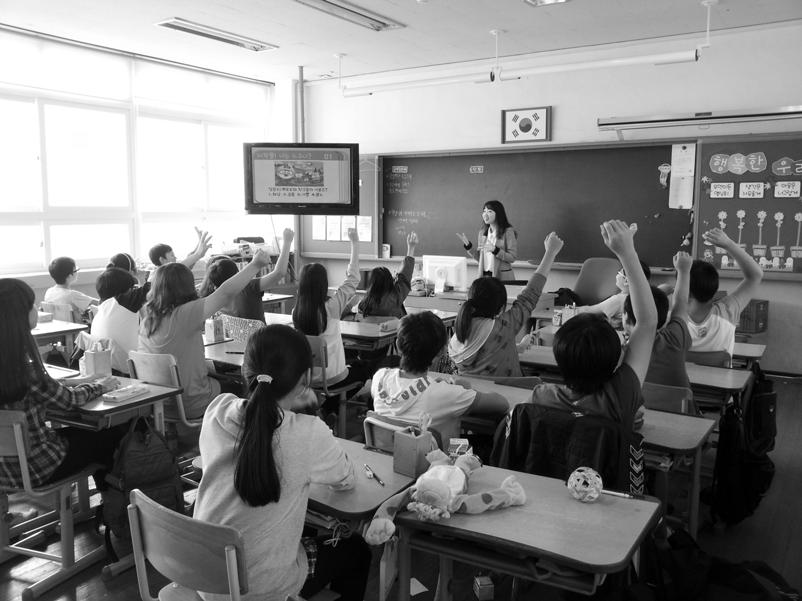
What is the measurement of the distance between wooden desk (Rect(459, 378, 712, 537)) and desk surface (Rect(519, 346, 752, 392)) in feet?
1.32

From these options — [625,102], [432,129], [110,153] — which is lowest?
[110,153]

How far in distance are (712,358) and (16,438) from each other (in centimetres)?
330

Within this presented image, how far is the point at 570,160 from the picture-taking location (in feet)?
23.1

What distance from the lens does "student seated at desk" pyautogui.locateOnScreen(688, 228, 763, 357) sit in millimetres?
3504

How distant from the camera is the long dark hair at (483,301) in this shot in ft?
10.9

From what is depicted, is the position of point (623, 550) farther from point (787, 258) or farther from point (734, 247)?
point (787, 258)

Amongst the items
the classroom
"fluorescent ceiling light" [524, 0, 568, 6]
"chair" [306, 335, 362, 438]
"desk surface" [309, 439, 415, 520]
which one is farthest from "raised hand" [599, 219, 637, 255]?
"fluorescent ceiling light" [524, 0, 568, 6]

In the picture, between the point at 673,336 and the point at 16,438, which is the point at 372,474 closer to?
the point at 16,438

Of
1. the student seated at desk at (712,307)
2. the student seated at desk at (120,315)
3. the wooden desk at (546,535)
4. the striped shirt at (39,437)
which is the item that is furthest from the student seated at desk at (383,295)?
the wooden desk at (546,535)

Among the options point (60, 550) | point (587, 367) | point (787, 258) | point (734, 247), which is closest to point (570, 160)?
point (787, 258)

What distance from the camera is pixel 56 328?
4.76 m

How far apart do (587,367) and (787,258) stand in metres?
4.83

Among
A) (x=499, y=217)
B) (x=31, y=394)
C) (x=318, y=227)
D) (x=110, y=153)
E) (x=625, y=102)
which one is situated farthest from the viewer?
(x=318, y=227)

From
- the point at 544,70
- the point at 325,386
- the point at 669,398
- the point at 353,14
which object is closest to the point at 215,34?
the point at 353,14
